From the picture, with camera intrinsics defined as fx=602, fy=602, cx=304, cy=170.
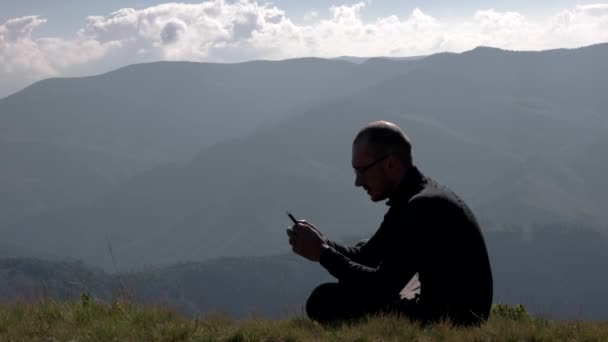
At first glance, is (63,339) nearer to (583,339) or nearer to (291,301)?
(291,301)

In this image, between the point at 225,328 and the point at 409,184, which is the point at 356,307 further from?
the point at 409,184

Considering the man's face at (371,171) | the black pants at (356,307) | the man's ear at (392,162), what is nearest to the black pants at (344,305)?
the black pants at (356,307)

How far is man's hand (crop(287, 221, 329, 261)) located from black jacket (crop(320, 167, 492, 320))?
71 mm

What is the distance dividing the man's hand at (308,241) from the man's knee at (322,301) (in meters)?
0.46

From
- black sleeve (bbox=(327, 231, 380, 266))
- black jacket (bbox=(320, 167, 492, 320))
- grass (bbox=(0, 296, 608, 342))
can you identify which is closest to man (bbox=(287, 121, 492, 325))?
black jacket (bbox=(320, 167, 492, 320))

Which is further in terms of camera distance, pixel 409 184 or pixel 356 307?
pixel 356 307

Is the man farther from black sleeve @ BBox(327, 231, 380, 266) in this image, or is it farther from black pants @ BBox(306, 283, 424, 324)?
black sleeve @ BBox(327, 231, 380, 266)

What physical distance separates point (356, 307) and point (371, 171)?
52.2 inches

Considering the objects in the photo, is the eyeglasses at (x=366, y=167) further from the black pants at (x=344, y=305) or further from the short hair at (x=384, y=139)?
the black pants at (x=344, y=305)

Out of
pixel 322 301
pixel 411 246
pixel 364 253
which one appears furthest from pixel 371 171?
pixel 322 301

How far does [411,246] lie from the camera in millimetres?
4410

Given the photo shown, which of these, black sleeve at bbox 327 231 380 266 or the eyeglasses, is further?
black sleeve at bbox 327 231 380 266

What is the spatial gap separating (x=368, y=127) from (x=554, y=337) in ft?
7.38

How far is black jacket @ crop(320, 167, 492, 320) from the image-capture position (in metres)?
4.41
